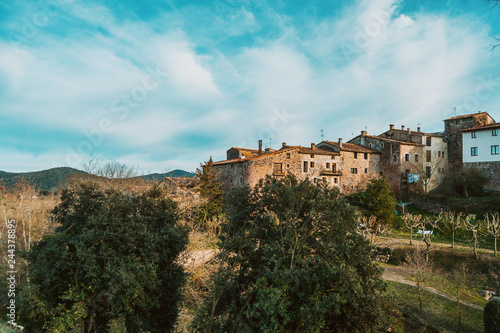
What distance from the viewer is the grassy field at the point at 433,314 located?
1435cm

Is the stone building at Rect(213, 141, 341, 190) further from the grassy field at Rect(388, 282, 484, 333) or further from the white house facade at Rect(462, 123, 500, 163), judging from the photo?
the grassy field at Rect(388, 282, 484, 333)

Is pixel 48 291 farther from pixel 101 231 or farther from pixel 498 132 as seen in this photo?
pixel 498 132

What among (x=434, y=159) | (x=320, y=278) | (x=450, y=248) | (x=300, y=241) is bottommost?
(x=450, y=248)

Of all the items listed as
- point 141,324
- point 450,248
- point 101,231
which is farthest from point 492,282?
point 101,231

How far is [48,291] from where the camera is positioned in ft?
31.5

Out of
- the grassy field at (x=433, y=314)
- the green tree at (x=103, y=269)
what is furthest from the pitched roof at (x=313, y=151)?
the green tree at (x=103, y=269)

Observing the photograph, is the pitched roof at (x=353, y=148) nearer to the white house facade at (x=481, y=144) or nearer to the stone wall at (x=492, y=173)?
the white house facade at (x=481, y=144)

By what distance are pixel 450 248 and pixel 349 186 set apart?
18.8 meters

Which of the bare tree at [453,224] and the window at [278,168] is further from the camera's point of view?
the window at [278,168]

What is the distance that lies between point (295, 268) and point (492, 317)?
1214cm

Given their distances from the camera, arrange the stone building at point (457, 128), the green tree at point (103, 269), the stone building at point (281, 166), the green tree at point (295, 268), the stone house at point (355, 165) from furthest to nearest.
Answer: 1. the stone house at point (355, 165)
2. the stone building at point (457, 128)
3. the stone building at point (281, 166)
4. the green tree at point (103, 269)
5. the green tree at point (295, 268)

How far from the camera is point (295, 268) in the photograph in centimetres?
876

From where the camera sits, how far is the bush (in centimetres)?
1299

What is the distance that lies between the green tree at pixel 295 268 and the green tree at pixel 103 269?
2491 millimetres
